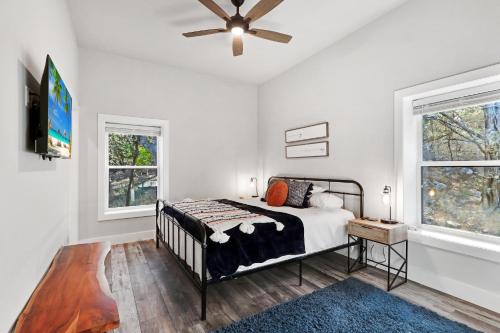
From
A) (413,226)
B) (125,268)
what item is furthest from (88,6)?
(413,226)

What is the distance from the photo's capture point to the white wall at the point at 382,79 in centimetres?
226

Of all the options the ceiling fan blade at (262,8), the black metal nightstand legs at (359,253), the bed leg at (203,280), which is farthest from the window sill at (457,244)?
the ceiling fan blade at (262,8)

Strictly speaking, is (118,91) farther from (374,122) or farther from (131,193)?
(374,122)

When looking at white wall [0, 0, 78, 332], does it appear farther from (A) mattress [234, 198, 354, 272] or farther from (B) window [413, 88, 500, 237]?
A: (B) window [413, 88, 500, 237]

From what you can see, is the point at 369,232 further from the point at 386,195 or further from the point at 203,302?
the point at 203,302

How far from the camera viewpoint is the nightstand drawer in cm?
254

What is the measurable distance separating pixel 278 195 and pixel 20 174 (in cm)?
279

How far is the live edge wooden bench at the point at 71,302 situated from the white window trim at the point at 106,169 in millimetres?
2145

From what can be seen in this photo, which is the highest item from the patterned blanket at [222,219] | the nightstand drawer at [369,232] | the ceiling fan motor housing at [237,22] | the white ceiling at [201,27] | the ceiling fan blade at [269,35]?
the white ceiling at [201,27]

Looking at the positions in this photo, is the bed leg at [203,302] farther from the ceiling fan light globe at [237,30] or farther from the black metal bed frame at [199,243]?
the ceiling fan light globe at [237,30]

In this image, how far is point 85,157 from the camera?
146 inches

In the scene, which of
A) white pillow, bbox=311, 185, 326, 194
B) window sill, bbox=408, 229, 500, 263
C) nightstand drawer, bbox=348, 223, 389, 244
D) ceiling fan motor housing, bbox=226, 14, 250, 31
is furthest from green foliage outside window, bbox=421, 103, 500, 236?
ceiling fan motor housing, bbox=226, 14, 250, 31

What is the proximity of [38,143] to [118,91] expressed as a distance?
2.87m

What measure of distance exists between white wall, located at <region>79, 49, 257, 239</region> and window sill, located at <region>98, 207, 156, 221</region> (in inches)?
3.3
